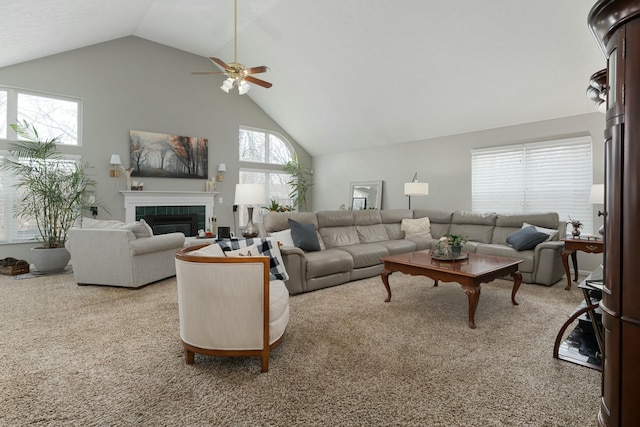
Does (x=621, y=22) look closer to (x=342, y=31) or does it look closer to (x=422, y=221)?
(x=342, y=31)

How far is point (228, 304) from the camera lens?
205 cm

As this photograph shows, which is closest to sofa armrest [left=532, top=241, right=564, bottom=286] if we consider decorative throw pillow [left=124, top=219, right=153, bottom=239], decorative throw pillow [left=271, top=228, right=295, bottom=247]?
decorative throw pillow [left=271, top=228, right=295, bottom=247]

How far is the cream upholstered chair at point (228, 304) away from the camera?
204 cm

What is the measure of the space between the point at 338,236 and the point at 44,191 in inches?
174

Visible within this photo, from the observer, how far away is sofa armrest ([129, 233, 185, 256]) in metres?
3.98

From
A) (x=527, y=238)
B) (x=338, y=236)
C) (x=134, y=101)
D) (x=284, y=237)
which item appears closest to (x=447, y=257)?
(x=527, y=238)

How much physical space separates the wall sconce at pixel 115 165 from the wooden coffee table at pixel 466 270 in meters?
5.28

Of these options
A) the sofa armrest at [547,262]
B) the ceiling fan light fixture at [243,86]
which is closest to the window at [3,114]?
the ceiling fan light fixture at [243,86]

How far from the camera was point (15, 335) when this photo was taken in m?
2.67

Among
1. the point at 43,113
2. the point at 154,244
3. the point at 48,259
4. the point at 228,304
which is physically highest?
the point at 43,113

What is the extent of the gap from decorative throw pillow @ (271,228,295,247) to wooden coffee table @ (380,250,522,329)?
133 cm

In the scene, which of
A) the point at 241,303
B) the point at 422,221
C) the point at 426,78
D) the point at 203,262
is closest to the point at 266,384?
the point at 241,303

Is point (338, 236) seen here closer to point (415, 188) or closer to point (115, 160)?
point (415, 188)

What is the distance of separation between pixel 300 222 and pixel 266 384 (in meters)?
2.87
